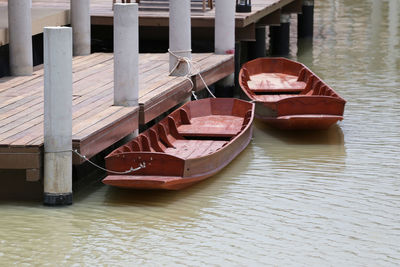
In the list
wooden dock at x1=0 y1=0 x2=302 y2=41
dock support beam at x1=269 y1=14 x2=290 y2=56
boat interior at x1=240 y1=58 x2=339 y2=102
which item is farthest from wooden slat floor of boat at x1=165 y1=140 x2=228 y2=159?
dock support beam at x1=269 y1=14 x2=290 y2=56

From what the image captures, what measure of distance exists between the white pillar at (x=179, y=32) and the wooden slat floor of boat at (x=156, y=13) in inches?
103

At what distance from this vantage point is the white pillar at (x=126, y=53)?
8477 millimetres

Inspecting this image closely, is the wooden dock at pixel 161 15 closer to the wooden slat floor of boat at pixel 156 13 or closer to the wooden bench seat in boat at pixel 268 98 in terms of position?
the wooden slat floor of boat at pixel 156 13

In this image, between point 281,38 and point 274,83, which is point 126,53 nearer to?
point 274,83

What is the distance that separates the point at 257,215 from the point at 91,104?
2.23 metres

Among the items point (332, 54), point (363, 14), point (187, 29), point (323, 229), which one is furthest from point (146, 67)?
point (363, 14)

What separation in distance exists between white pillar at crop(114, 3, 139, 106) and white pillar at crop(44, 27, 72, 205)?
96 cm

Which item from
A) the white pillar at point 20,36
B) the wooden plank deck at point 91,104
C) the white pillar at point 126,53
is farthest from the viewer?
the white pillar at point 20,36

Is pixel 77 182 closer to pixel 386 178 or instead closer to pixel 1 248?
pixel 1 248

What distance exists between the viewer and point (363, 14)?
78.6 ft

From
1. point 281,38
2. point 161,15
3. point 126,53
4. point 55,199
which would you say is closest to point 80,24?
point 161,15

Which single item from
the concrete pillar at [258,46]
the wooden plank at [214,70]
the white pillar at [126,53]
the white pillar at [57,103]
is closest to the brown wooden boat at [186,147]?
the wooden plank at [214,70]

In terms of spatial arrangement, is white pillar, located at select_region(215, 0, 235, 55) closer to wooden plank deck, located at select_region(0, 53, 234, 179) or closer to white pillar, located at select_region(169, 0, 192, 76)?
wooden plank deck, located at select_region(0, 53, 234, 179)

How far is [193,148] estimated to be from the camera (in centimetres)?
954
